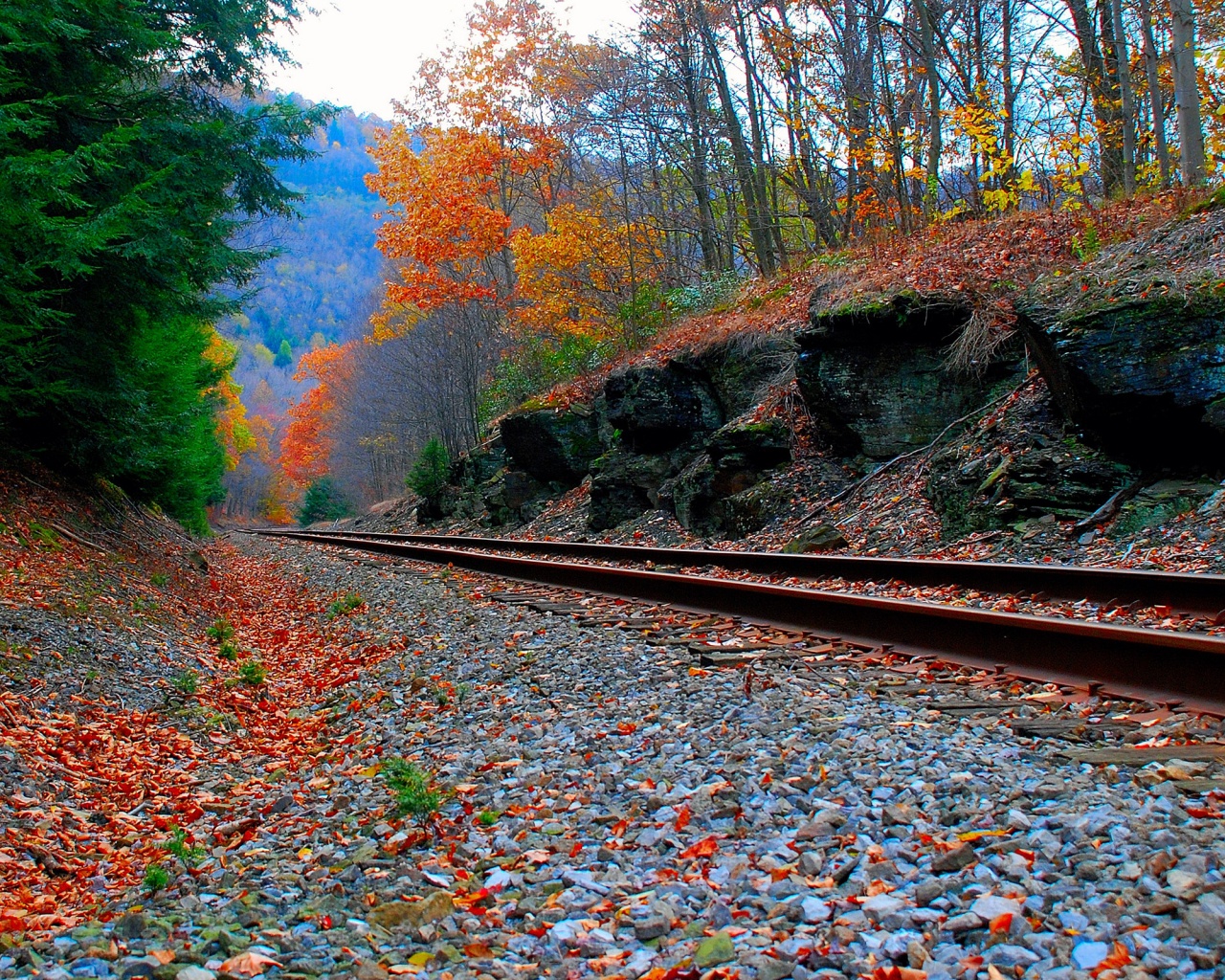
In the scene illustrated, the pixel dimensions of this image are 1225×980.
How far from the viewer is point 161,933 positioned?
8.55 ft

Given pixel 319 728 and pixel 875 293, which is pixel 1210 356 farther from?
pixel 319 728

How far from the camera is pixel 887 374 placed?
11.8 metres

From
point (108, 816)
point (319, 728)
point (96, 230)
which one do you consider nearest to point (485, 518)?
point (96, 230)

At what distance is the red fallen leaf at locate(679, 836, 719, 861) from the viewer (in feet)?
9.21

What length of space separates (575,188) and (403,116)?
7130mm

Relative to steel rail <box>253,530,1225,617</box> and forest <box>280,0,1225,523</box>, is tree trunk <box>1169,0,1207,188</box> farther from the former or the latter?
steel rail <box>253,530,1225,617</box>

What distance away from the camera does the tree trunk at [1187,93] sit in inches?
447

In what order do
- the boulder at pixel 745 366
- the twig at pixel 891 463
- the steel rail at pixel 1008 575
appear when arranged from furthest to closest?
the boulder at pixel 745 366 → the twig at pixel 891 463 → the steel rail at pixel 1008 575

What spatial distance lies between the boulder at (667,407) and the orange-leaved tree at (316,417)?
151 feet

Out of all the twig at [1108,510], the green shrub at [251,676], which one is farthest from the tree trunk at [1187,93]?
the green shrub at [251,676]

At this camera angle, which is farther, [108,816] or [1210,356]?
[1210,356]

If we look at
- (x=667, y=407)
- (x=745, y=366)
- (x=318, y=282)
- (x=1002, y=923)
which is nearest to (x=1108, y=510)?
(x=1002, y=923)

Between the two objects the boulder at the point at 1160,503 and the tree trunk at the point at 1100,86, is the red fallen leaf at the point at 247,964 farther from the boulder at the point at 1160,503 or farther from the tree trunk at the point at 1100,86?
the tree trunk at the point at 1100,86

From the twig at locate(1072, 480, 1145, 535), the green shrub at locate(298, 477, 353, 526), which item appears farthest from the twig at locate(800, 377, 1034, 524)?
the green shrub at locate(298, 477, 353, 526)
